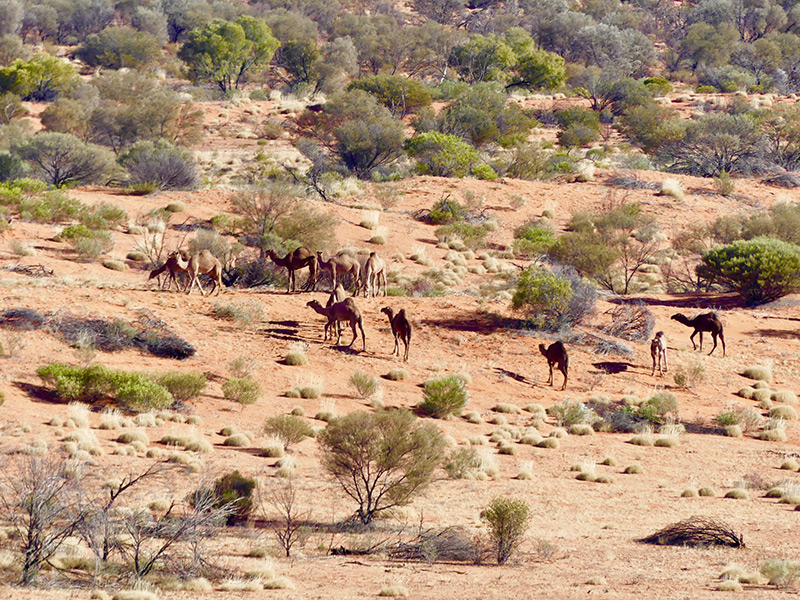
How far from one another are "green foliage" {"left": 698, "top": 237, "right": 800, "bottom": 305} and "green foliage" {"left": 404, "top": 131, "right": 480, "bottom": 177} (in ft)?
60.9

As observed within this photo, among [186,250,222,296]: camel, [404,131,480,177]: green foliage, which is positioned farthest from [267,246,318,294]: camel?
[404,131,480,177]: green foliage

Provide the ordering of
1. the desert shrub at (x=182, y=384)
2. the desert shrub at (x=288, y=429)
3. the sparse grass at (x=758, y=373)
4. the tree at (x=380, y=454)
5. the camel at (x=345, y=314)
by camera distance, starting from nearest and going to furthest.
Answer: the tree at (x=380, y=454) < the desert shrub at (x=288, y=429) < the desert shrub at (x=182, y=384) < the camel at (x=345, y=314) < the sparse grass at (x=758, y=373)

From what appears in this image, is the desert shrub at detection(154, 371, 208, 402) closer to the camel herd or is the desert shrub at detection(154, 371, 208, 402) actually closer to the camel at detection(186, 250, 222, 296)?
the camel herd

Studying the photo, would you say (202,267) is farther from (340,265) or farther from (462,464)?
(462,464)

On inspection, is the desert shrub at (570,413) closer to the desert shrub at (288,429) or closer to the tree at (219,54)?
the desert shrub at (288,429)

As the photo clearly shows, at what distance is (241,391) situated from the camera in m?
20.8

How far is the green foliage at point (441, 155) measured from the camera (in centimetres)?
5044

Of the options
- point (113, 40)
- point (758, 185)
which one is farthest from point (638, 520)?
point (113, 40)

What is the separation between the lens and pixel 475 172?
1993 inches

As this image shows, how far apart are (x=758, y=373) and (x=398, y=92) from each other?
4624 cm

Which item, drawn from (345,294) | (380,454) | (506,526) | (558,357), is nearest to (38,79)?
(345,294)

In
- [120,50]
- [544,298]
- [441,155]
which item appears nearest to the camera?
[544,298]

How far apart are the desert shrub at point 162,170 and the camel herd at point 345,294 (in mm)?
15618

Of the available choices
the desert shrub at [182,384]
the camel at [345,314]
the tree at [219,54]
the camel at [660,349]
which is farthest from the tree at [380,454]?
the tree at [219,54]
